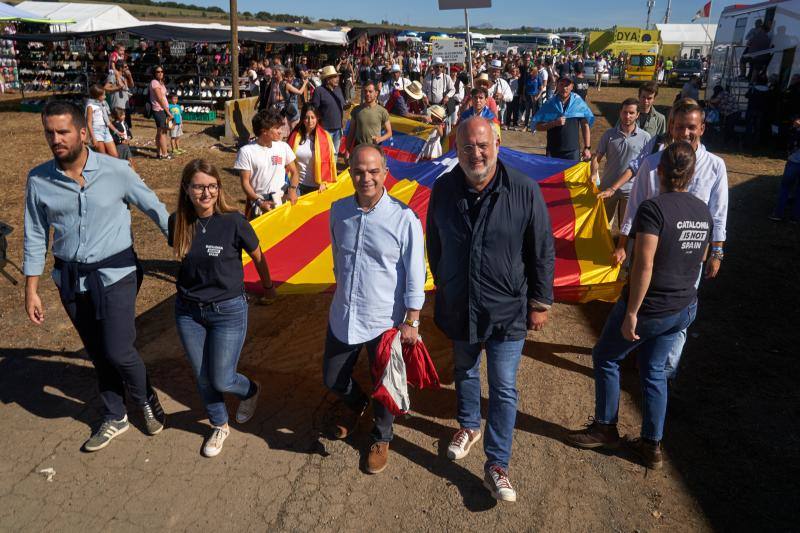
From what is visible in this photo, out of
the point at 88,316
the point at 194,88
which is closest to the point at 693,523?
the point at 88,316

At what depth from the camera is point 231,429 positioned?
387 centimetres

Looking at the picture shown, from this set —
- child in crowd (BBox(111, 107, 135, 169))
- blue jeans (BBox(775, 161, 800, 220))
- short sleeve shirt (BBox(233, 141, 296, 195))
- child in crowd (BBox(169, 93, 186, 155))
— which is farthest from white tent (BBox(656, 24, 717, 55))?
short sleeve shirt (BBox(233, 141, 296, 195))

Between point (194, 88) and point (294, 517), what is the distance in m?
18.5

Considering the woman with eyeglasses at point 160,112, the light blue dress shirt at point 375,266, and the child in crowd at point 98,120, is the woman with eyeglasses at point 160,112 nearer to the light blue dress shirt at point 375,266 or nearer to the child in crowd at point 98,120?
the child in crowd at point 98,120

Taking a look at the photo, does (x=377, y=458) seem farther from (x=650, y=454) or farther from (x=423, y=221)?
(x=423, y=221)

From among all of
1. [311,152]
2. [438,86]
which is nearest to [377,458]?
[311,152]

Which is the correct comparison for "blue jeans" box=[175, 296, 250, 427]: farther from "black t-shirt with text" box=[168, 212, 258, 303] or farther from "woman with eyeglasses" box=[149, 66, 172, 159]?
"woman with eyeglasses" box=[149, 66, 172, 159]

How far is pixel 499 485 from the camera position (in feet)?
10.6

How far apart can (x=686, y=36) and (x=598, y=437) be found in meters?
43.6

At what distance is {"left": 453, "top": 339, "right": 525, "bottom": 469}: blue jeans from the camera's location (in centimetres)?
314

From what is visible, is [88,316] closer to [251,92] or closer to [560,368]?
[560,368]

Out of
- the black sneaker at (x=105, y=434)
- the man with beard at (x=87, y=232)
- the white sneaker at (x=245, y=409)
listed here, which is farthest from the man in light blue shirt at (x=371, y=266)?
the black sneaker at (x=105, y=434)

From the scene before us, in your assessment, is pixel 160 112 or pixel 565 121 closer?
pixel 565 121

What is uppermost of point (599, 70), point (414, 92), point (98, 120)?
point (599, 70)
